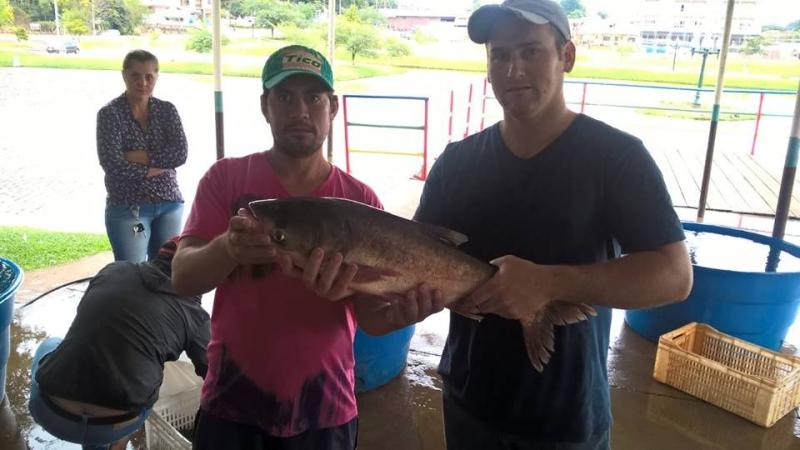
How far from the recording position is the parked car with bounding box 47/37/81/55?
17.9 m

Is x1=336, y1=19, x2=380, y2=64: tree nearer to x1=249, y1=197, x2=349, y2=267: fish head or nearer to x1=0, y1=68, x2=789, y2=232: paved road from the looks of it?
x1=0, y1=68, x2=789, y2=232: paved road

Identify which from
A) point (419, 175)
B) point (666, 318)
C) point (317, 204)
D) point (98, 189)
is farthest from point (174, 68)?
point (317, 204)

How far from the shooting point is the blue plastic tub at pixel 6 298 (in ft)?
10.8

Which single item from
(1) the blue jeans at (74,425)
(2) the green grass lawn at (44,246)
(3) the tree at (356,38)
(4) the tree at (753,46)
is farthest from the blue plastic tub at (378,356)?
(4) the tree at (753,46)

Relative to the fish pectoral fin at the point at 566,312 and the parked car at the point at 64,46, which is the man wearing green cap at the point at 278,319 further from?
the parked car at the point at 64,46

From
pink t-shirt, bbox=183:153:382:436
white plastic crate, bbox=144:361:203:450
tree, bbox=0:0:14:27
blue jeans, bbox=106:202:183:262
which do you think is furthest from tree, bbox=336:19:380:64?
pink t-shirt, bbox=183:153:382:436

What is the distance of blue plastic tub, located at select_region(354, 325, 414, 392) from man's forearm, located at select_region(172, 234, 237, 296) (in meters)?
2.20

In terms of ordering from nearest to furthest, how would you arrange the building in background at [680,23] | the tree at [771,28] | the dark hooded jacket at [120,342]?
the dark hooded jacket at [120,342] → the building in background at [680,23] → the tree at [771,28]

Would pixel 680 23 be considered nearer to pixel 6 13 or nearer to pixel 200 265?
pixel 6 13

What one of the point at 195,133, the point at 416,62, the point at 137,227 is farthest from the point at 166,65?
the point at 137,227

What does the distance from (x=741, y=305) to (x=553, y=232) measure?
3816mm

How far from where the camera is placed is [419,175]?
1166 centimetres

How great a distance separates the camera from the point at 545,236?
6.34ft

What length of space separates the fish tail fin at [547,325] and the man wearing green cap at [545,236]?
0.04 m
